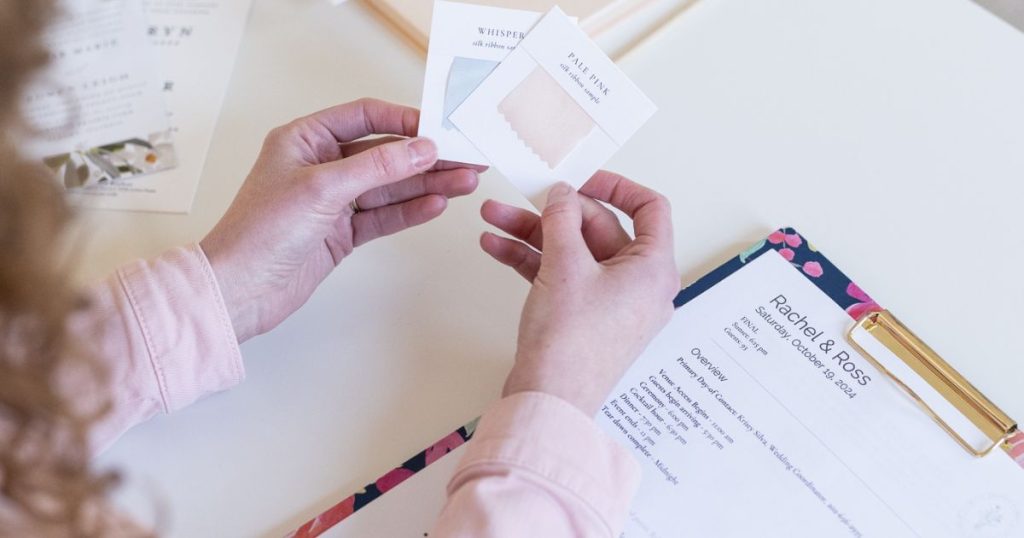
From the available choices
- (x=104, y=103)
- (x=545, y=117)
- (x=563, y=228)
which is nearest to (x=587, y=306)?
(x=563, y=228)

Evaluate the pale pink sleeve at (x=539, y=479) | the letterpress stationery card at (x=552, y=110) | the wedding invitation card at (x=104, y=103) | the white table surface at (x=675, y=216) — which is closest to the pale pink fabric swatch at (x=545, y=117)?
the letterpress stationery card at (x=552, y=110)

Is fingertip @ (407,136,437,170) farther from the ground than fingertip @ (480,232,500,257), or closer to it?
farther from the ground

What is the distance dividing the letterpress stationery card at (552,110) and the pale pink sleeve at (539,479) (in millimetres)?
203

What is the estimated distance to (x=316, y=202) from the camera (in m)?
0.66

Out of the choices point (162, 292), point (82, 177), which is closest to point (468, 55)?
point (162, 292)

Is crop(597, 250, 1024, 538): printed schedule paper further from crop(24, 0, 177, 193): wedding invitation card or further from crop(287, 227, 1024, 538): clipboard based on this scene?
crop(24, 0, 177, 193): wedding invitation card

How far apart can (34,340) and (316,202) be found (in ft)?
1.00

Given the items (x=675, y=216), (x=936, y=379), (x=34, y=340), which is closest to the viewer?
(x=34, y=340)

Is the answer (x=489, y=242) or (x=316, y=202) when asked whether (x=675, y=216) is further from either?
(x=316, y=202)

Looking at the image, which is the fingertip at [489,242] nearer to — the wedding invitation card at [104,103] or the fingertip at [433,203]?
the fingertip at [433,203]

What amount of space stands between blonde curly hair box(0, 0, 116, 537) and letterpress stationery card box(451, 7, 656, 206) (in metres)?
0.35

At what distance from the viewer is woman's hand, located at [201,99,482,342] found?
659mm

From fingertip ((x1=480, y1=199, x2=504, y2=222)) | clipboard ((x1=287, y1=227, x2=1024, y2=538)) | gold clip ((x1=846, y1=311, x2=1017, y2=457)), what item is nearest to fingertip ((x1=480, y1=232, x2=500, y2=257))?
fingertip ((x1=480, y1=199, x2=504, y2=222))

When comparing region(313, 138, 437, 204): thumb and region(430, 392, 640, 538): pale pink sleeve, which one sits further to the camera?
region(313, 138, 437, 204): thumb
